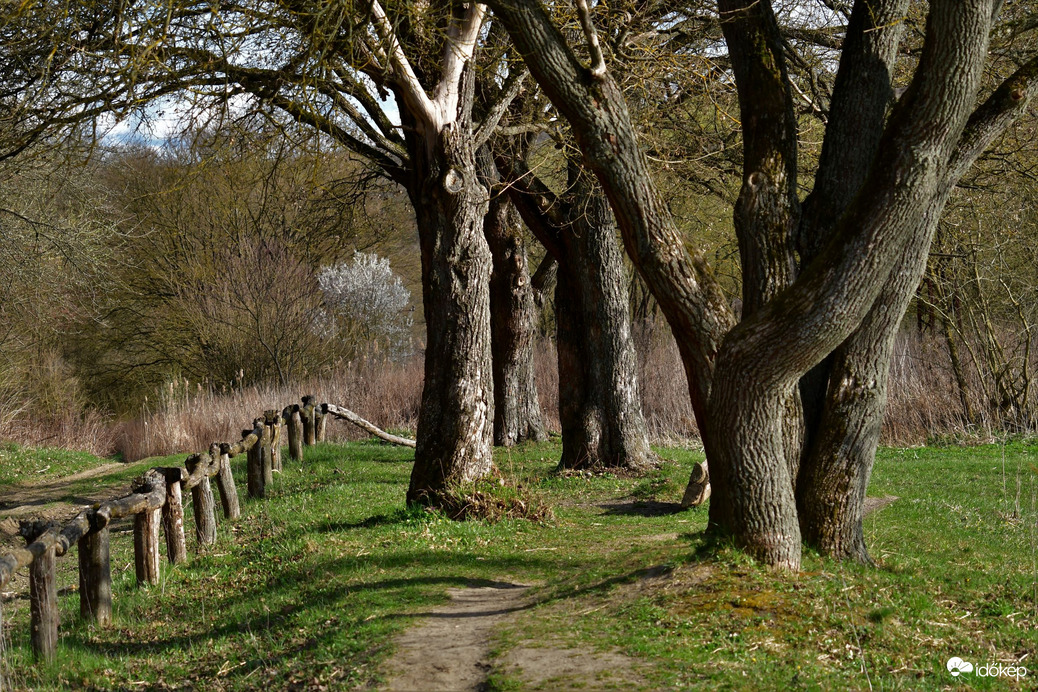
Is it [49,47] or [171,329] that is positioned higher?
[49,47]

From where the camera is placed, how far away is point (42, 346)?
2562cm

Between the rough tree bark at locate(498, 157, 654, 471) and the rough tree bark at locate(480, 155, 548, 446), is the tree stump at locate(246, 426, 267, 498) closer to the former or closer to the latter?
the rough tree bark at locate(498, 157, 654, 471)

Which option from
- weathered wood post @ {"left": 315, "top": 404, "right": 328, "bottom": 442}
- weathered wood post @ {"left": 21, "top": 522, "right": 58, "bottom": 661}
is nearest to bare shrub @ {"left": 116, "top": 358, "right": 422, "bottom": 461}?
weathered wood post @ {"left": 315, "top": 404, "right": 328, "bottom": 442}

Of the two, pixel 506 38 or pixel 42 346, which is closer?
pixel 506 38

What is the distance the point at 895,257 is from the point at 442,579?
4214 mm

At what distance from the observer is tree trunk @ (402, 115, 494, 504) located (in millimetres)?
9992

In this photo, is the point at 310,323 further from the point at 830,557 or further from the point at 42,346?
the point at 830,557

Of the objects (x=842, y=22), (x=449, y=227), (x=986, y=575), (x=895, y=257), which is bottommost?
(x=986, y=575)

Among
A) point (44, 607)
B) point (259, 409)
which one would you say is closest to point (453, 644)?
point (44, 607)

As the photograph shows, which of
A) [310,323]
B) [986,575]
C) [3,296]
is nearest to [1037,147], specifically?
[986,575]

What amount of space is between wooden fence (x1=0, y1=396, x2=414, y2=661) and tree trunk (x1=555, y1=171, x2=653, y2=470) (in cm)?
454

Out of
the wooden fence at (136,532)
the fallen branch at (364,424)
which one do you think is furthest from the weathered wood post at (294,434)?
the wooden fence at (136,532)

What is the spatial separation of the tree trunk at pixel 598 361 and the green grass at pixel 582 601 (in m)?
2.79

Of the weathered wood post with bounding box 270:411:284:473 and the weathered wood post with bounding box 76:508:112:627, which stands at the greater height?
the weathered wood post with bounding box 270:411:284:473
